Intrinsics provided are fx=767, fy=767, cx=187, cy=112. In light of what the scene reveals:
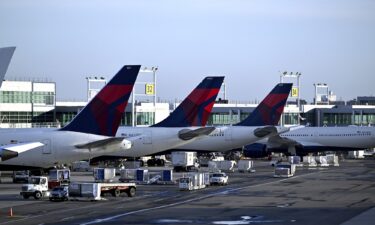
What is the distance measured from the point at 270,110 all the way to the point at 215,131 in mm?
14867

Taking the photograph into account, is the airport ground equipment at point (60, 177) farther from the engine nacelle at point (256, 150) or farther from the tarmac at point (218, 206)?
the engine nacelle at point (256, 150)

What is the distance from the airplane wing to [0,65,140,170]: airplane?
10cm

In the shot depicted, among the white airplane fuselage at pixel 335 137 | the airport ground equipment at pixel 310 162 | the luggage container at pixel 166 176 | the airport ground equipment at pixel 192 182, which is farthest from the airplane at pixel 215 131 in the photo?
the white airplane fuselage at pixel 335 137

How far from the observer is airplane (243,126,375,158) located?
339ft

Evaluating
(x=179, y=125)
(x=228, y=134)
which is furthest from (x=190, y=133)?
(x=228, y=134)

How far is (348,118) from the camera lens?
519 ft

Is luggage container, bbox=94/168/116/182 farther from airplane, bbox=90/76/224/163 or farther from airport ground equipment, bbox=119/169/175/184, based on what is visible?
airplane, bbox=90/76/224/163

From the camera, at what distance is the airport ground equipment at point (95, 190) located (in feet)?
160

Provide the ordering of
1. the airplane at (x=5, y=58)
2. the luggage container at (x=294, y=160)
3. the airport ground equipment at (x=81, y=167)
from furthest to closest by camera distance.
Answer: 1. the luggage container at (x=294, y=160)
2. the airport ground equipment at (x=81, y=167)
3. the airplane at (x=5, y=58)

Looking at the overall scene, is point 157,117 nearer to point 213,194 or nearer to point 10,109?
point 10,109

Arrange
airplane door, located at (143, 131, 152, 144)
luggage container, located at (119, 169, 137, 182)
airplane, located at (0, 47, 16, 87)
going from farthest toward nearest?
airplane door, located at (143, 131, 152, 144)
luggage container, located at (119, 169, 137, 182)
airplane, located at (0, 47, 16, 87)

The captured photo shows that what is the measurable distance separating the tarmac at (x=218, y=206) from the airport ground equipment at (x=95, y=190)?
30.9 inches

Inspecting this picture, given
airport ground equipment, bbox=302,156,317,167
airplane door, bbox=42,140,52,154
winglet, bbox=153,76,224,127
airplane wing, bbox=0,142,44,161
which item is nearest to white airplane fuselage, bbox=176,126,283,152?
winglet, bbox=153,76,224,127

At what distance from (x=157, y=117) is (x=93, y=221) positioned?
7904 cm
